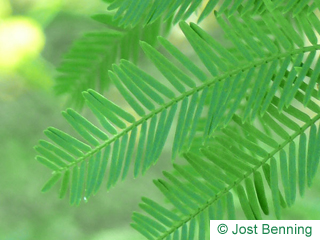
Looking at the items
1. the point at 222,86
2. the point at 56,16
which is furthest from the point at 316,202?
the point at 56,16

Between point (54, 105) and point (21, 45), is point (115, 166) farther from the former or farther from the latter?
point (54, 105)

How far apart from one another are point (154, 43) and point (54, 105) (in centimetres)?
122

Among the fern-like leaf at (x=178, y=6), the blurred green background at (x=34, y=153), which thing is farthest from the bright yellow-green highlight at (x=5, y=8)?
the fern-like leaf at (x=178, y=6)

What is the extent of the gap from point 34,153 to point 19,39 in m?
0.48

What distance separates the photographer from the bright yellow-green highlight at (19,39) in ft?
3.72

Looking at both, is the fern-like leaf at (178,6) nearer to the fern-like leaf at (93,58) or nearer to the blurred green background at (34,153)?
the fern-like leaf at (93,58)

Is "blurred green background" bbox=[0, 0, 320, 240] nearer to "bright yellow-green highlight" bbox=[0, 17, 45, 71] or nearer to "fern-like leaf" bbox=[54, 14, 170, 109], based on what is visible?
"bright yellow-green highlight" bbox=[0, 17, 45, 71]

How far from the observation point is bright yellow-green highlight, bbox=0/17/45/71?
1135 mm

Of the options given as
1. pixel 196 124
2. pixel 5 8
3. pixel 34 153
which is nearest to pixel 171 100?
pixel 196 124

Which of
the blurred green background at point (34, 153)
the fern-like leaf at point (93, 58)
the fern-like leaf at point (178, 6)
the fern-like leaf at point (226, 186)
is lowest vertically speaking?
the fern-like leaf at point (226, 186)

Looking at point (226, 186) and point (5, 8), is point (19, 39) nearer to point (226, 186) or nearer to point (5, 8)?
point (5, 8)

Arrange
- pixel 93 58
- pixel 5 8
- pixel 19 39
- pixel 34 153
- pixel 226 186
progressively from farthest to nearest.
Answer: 1. pixel 34 153
2. pixel 5 8
3. pixel 19 39
4. pixel 93 58
5. pixel 226 186

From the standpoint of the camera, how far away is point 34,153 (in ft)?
4.91

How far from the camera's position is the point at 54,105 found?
157 cm
